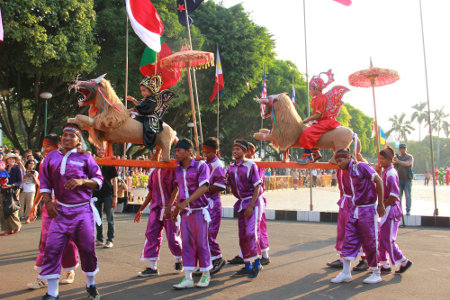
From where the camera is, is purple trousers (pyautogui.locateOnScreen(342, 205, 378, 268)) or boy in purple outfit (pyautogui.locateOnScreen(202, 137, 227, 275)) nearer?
purple trousers (pyautogui.locateOnScreen(342, 205, 378, 268))

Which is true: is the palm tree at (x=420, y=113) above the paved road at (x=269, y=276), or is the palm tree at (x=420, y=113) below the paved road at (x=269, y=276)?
above

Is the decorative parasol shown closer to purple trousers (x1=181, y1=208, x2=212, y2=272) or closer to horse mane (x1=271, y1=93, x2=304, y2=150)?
horse mane (x1=271, y1=93, x2=304, y2=150)

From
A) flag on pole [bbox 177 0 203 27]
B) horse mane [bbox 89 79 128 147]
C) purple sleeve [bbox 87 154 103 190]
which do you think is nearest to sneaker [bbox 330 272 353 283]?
purple sleeve [bbox 87 154 103 190]

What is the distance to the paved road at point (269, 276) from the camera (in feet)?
14.6

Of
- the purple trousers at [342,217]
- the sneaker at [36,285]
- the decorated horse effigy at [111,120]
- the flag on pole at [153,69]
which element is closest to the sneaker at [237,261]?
the purple trousers at [342,217]

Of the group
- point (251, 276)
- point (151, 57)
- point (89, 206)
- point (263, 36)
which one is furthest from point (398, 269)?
point (263, 36)

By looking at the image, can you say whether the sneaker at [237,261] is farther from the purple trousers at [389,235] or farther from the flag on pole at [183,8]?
the flag on pole at [183,8]

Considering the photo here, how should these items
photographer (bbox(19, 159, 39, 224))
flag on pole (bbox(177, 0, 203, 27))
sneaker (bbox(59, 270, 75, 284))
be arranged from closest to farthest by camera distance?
sneaker (bbox(59, 270, 75, 284)), flag on pole (bbox(177, 0, 203, 27)), photographer (bbox(19, 159, 39, 224))

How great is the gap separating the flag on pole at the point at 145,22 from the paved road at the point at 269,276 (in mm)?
3684

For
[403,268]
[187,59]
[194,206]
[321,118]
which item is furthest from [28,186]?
[403,268]

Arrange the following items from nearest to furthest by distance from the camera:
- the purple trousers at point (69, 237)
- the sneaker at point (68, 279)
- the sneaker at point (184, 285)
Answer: the purple trousers at point (69, 237), the sneaker at point (184, 285), the sneaker at point (68, 279)

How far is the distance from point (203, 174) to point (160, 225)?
48.7 inches

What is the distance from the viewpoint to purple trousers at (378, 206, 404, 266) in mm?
5355

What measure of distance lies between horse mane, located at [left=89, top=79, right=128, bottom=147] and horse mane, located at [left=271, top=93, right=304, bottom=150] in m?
2.23
